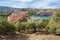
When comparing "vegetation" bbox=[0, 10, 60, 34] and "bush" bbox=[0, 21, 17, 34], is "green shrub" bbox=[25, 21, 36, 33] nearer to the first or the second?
"vegetation" bbox=[0, 10, 60, 34]

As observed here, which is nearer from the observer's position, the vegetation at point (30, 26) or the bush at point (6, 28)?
the bush at point (6, 28)

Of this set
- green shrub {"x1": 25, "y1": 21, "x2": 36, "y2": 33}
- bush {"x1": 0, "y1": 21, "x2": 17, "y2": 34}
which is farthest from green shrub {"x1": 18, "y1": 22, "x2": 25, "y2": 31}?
bush {"x1": 0, "y1": 21, "x2": 17, "y2": 34}

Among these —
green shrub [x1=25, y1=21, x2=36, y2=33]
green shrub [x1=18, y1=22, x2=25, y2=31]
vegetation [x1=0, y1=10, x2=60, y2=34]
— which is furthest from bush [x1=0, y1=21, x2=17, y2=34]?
green shrub [x1=25, y1=21, x2=36, y2=33]

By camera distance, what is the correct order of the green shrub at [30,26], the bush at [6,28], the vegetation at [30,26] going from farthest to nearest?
the green shrub at [30,26], the vegetation at [30,26], the bush at [6,28]

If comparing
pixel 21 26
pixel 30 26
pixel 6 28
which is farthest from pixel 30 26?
pixel 6 28

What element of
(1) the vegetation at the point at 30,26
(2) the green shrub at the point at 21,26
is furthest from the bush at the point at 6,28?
(2) the green shrub at the point at 21,26

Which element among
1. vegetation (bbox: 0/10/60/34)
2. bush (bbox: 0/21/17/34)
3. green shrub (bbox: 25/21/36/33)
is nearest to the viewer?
bush (bbox: 0/21/17/34)

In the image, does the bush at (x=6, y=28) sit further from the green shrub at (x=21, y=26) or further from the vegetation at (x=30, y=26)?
the green shrub at (x=21, y=26)

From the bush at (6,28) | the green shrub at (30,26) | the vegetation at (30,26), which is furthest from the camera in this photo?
the green shrub at (30,26)

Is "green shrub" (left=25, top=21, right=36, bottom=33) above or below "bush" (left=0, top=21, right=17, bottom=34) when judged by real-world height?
below

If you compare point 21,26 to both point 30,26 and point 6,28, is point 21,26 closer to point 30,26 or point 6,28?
point 30,26

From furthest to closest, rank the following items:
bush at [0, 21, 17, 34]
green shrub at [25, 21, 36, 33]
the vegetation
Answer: green shrub at [25, 21, 36, 33], the vegetation, bush at [0, 21, 17, 34]

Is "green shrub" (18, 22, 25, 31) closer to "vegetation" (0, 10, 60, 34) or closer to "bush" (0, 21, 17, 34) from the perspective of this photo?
"vegetation" (0, 10, 60, 34)

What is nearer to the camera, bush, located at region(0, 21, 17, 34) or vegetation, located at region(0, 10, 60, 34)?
bush, located at region(0, 21, 17, 34)
